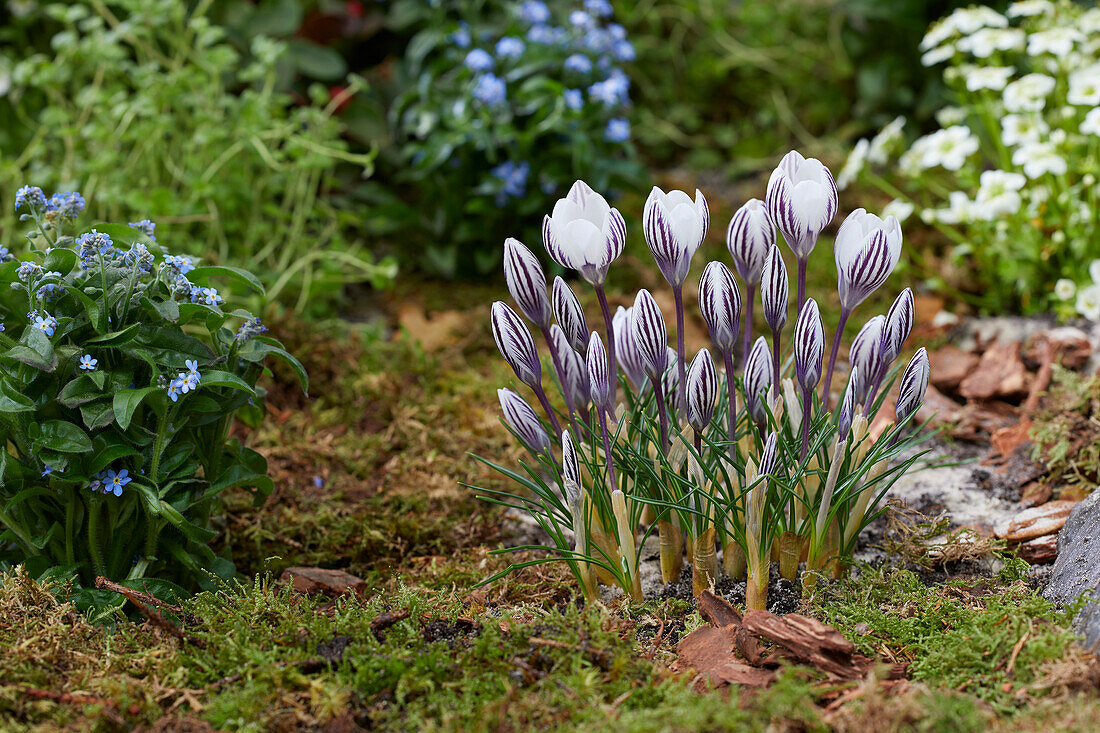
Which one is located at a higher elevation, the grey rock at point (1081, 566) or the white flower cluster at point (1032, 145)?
the white flower cluster at point (1032, 145)

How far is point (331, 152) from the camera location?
3.16 meters

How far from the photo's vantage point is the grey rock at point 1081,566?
61.6 inches

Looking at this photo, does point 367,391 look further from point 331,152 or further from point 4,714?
point 4,714

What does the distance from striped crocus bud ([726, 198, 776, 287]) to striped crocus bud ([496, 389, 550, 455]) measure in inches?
19.4

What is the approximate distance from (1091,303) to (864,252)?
1679mm

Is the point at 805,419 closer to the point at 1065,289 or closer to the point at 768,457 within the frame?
the point at 768,457

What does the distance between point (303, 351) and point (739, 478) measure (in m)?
1.75

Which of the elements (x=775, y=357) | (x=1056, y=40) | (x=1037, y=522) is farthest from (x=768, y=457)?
(x=1056, y=40)

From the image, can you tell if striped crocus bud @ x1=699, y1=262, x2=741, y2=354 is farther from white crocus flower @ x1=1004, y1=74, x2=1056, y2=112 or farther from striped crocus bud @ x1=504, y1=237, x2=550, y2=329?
white crocus flower @ x1=1004, y1=74, x2=1056, y2=112

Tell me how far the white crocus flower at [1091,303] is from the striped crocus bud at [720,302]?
1.73 m

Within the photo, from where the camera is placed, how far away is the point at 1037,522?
2.04 m

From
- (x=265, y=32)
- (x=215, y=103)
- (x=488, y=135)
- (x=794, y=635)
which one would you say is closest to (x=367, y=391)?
(x=488, y=135)

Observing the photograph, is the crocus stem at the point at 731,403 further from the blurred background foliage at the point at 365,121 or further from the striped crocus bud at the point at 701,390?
the blurred background foliage at the point at 365,121

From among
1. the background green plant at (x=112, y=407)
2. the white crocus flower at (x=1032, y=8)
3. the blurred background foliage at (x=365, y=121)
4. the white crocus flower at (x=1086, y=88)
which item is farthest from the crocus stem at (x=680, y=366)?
the white crocus flower at (x=1032, y=8)
